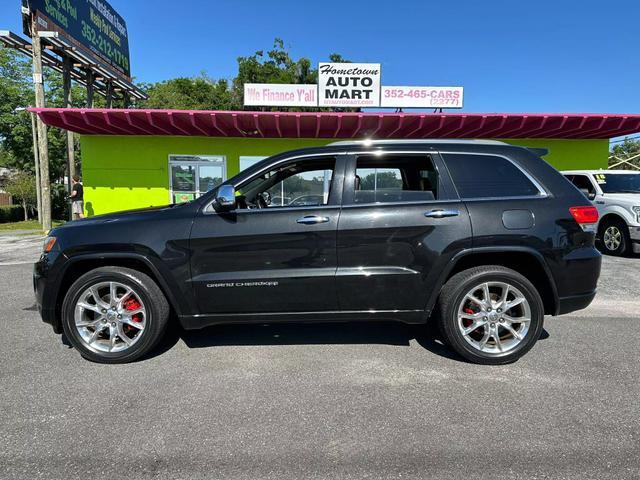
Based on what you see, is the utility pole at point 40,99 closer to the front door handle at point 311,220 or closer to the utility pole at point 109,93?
the utility pole at point 109,93

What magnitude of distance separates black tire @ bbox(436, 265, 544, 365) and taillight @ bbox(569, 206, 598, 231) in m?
0.67

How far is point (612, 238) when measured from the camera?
8.89 m

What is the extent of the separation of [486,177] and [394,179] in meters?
0.80

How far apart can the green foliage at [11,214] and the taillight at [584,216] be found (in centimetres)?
3451

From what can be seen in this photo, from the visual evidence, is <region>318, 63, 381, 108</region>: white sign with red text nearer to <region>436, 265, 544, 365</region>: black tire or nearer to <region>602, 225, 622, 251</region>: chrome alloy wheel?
<region>602, 225, 622, 251</region>: chrome alloy wheel

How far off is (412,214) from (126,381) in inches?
104

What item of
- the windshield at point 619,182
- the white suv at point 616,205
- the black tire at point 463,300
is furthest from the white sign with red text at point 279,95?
Answer: the black tire at point 463,300

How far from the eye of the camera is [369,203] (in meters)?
3.53

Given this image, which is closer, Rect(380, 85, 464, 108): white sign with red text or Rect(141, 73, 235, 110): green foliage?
Rect(380, 85, 464, 108): white sign with red text

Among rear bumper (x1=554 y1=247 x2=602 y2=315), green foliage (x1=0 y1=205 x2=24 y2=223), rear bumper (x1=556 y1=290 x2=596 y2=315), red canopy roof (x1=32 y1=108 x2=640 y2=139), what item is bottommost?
green foliage (x1=0 y1=205 x2=24 y2=223)

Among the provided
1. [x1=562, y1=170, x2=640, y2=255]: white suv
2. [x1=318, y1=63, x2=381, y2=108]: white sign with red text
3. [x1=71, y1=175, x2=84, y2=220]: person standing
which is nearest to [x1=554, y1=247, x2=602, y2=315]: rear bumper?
[x1=562, y1=170, x2=640, y2=255]: white suv

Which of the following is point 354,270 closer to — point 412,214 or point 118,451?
point 412,214

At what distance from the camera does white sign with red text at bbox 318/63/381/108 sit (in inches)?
603

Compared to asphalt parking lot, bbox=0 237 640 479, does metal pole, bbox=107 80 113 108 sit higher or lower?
higher
